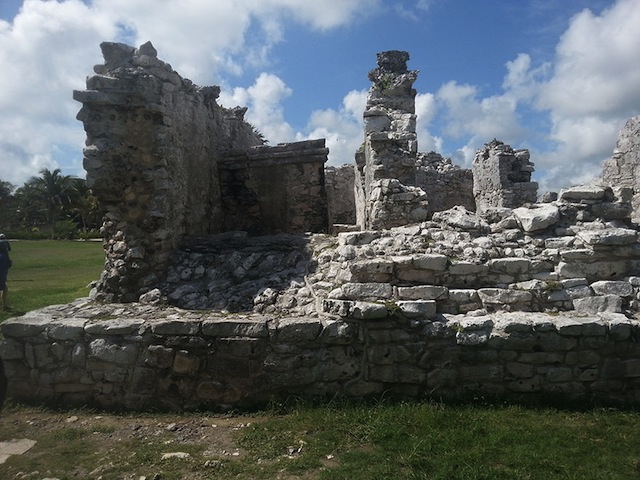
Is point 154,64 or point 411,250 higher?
point 154,64

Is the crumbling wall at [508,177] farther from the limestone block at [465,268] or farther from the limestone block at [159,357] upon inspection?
the limestone block at [159,357]

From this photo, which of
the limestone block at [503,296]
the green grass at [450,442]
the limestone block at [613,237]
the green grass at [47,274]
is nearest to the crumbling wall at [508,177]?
the limestone block at [613,237]

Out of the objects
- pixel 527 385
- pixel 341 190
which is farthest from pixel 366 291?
pixel 341 190

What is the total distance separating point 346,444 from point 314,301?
1691 mm

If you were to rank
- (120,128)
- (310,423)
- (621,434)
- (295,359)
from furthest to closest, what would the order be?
(120,128), (295,359), (310,423), (621,434)

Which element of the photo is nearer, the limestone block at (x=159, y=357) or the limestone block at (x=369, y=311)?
the limestone block at (x=369, y=311)

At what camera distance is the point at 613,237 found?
16.2 feet

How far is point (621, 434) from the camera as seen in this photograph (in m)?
3.77

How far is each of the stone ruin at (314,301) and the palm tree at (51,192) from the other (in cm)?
2969

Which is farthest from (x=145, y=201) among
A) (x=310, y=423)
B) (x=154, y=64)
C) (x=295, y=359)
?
(x=310, y=423)

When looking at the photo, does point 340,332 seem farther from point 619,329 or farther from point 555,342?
point 619,329

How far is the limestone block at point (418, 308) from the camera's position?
14.8 feet

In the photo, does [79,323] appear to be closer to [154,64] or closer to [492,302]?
[154,64]

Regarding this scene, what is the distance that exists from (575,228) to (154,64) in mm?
5657
